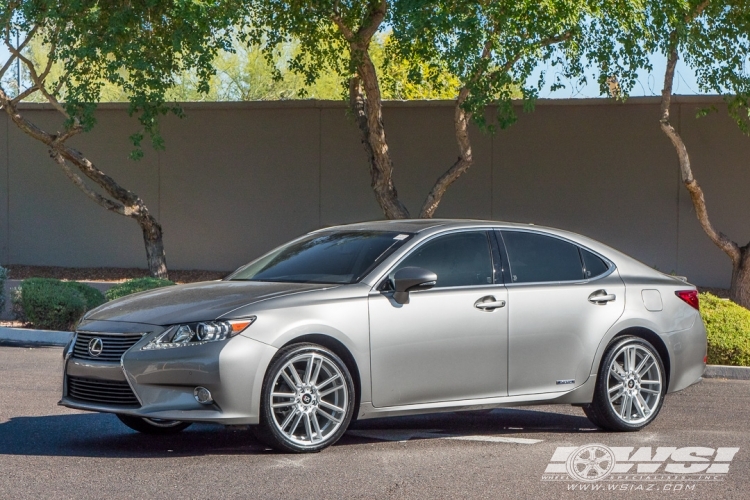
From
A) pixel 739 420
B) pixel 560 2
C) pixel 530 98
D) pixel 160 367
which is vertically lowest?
pixel 739 420

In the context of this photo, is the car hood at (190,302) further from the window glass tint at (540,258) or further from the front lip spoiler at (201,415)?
the window glass tint at (540,258)

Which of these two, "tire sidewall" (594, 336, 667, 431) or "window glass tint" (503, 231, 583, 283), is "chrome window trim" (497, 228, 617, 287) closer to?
"window glass tint" (503, 231, 583, 283)

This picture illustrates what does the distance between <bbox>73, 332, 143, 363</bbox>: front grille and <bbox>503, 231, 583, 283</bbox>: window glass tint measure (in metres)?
2.83

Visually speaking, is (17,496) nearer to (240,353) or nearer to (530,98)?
(240,353)

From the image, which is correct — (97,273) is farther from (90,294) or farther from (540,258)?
(540,258)

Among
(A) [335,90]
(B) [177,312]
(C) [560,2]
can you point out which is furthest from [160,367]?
(A) [335,90]

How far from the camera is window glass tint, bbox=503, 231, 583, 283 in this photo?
8422 mm

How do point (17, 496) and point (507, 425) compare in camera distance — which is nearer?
point (17, 496)

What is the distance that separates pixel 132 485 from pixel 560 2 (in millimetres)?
10023

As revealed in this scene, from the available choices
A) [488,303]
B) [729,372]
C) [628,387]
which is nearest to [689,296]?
[628,387]

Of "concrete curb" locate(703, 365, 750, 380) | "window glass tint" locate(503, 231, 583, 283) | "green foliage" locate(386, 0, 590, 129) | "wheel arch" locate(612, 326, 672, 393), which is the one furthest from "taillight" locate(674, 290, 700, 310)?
"green foliage" locate(386, 0, 590, 129)

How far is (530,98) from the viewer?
16141mm

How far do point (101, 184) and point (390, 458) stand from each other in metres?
13.1

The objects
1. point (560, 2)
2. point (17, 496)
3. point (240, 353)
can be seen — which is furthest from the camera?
point (560, 2)
